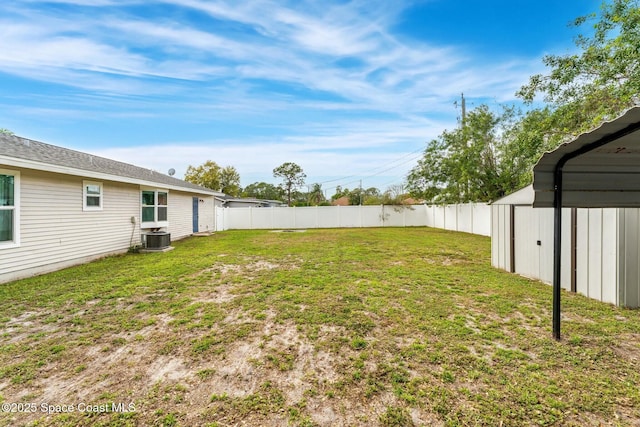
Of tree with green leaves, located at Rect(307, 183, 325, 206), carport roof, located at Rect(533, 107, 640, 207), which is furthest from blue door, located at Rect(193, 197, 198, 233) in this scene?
tree with green leaves, located at Rect(307, 183, 325, 206)

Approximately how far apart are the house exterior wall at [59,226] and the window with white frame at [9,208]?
103mm

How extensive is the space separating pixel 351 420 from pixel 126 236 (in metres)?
9.85

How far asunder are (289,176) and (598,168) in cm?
3765

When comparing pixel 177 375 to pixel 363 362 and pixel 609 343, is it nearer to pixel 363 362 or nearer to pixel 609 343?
pixel 363 362

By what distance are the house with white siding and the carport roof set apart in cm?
844

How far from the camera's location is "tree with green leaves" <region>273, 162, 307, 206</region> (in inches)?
1532

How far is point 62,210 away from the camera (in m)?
6.70

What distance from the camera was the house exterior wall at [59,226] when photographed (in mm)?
5703

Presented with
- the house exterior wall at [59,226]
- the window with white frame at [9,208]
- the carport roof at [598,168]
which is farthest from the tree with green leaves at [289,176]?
the carport roof at [598,168]

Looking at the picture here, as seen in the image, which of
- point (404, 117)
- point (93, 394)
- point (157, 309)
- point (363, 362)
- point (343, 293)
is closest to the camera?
point (93, 394)

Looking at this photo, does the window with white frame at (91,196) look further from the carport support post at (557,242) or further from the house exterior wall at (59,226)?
the carport support post at (557,242)

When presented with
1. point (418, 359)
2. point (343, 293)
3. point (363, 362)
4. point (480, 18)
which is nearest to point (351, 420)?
point (363, 362)

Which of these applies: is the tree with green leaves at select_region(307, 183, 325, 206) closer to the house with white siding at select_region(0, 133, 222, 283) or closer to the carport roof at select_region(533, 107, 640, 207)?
the house with white siding at select_region(0, 133, 222, 283)

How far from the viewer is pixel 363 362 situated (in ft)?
8.13
